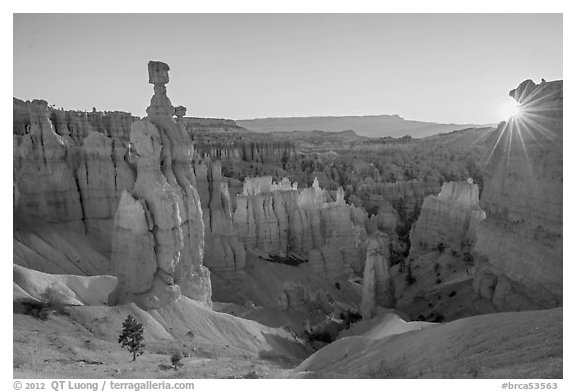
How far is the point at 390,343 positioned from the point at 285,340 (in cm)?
731

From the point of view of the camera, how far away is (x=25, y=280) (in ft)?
49.7

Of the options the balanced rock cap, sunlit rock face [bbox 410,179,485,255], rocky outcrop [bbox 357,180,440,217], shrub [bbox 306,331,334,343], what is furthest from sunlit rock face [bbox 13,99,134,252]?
rocky outcrop [bbox 357,180,440,217]

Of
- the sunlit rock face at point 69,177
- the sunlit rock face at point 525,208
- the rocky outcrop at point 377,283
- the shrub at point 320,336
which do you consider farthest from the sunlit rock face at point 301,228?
the sunlit rock face at point 525,208

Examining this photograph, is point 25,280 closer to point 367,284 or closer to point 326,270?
point 367,284

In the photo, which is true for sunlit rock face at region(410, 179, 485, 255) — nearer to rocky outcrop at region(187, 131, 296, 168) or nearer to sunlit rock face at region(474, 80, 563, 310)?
sunlit rock face at region(474, 80, 563, 310)

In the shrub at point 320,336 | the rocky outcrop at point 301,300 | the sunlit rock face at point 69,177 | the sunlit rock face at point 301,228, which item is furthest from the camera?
the sunlit rock face at point 301,228

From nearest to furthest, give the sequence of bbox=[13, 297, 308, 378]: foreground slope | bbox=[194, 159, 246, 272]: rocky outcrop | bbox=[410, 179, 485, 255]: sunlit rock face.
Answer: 1. bbox=[13, 297, 308, 378]: foreground slope
2. bbox=[194, 159, 246, 272]: rocky outcrop
3. bbox=[410, 179, 485, 255]: sunlit rock face

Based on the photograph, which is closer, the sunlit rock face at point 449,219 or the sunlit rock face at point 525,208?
the sunlit rock face at point 525,208

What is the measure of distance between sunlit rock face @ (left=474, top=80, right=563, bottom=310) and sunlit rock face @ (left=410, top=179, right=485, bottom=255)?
39.8ft

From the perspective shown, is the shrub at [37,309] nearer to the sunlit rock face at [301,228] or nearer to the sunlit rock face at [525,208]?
the sunlit rock face at [525,208]

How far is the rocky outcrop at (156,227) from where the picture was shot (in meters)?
17.3

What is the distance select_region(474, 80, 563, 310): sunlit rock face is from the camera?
1558 centimetres

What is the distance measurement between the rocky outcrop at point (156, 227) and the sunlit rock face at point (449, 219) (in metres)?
19.2
